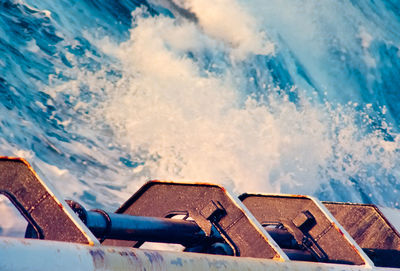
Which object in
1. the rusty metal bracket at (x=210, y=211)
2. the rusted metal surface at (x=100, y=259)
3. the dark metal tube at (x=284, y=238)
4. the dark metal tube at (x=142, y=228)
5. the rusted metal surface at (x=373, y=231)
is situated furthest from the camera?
the rusted metal surface at (x=373, y=231)

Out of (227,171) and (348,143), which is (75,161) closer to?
(227,171)

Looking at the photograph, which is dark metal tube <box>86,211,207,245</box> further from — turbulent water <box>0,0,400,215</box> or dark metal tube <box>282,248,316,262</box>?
turbulent water <box>0,0,400,215</box>

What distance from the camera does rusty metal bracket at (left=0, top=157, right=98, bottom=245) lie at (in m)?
3.36

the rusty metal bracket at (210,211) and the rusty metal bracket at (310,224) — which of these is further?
the rusty metal bracket at (310,224)

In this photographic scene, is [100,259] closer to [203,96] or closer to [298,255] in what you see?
[298,255]

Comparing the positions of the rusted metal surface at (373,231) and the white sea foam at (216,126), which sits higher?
the rusted metal surface at (373,231)

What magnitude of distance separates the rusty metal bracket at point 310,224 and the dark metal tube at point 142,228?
2.78 ft

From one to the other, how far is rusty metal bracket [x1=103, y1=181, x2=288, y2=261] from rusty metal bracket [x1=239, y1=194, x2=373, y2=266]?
83 centimetres

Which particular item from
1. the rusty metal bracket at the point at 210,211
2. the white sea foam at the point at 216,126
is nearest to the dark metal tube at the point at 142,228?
the rusty metal bracket at the point at 210,211

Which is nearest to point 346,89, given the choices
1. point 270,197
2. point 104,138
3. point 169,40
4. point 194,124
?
point 169,40

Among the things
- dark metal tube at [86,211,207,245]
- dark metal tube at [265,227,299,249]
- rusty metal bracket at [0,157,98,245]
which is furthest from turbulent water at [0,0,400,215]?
rusty metal bracket at [0,157,98,245]

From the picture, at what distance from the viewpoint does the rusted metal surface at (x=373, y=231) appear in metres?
5.95

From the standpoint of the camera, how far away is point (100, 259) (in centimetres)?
283

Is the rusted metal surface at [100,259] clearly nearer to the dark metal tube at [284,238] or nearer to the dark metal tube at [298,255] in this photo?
the dark metal tube at [298,255]
